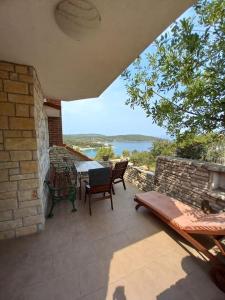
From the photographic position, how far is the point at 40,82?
304cm

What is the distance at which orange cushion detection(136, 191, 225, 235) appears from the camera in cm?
175

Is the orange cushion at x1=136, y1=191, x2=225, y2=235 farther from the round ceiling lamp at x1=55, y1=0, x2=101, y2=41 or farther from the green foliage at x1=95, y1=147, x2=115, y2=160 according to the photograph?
the green foliage at x1=95, y1=147, x2=115, y2=160

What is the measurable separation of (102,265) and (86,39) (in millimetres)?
2652

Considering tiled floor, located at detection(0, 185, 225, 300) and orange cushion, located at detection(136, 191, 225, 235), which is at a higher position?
orange cushion, located at detection(136, 191, 225, 235)

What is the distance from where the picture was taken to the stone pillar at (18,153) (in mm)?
2270

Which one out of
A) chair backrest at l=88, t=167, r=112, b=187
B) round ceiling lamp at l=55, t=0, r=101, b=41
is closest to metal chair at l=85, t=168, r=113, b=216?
chair backrest at l=88, t=167, r=112, b=187

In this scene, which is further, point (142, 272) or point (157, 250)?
point (157, 250)

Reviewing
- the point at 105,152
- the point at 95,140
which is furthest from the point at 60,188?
the point at 95,140

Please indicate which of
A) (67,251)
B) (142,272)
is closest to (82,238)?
(67,251)

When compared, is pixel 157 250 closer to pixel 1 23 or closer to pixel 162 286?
pixel 162 286

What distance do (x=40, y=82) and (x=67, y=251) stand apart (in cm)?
303

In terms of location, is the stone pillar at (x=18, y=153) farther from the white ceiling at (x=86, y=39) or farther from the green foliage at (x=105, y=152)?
the green foliage at (x=105, y=152)

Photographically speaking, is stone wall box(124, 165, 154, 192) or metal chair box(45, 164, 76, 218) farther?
stone wall box(124, 165, 154, 192)

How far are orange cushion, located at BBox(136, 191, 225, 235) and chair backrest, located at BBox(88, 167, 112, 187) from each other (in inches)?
31.4
